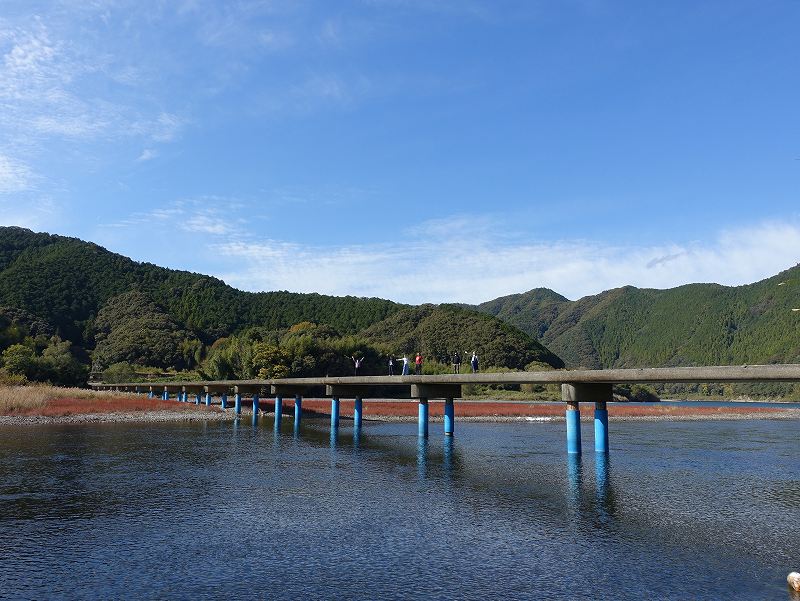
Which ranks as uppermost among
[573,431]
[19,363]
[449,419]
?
[19,363]

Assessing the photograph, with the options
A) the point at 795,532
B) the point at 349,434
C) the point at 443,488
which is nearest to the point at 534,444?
the point at 349,434

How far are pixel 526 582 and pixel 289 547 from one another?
6.87 meters

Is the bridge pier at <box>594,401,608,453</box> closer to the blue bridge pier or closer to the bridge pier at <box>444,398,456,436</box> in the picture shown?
the blue bridge pier

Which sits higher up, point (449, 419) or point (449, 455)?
point (449, 419)

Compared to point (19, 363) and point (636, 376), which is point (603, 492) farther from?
point (19, 363)

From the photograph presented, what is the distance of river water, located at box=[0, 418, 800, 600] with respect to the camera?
14.8 meters

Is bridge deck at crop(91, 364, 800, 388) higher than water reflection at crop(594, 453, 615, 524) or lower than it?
higher

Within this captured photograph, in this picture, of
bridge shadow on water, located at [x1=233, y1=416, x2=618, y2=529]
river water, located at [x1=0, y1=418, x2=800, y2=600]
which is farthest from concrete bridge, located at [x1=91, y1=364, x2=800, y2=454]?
river water, located at [x1=0, y1=418, x2=800, y2=600]

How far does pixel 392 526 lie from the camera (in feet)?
67.4

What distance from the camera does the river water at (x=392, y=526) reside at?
582 inches

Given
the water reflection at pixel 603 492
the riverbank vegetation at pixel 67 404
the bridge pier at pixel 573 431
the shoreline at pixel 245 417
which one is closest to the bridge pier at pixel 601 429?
the bridge pier at pixel 573 431

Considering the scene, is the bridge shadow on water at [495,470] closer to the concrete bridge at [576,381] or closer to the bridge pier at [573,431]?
the bridge pier at [573,431]

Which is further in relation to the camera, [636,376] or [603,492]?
[636,376]

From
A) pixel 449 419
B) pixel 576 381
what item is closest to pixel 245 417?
pixel 449 419
